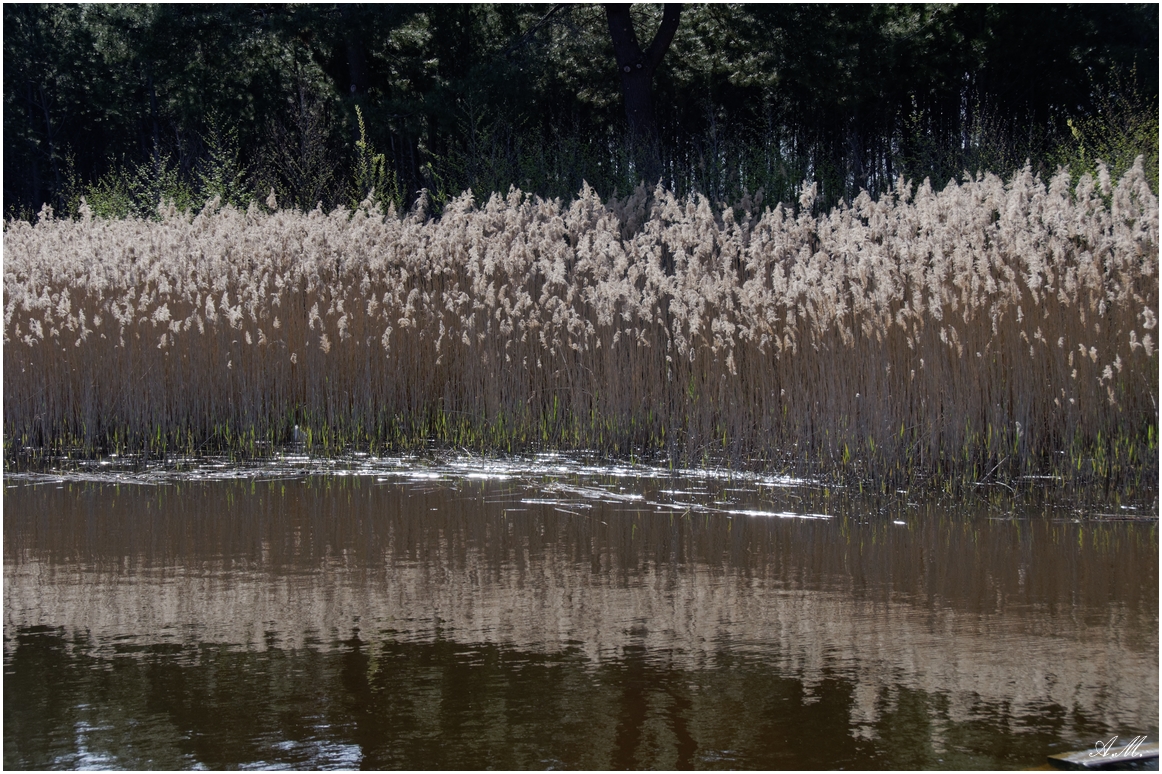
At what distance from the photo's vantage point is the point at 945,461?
519cm

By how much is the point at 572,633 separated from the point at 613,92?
20240mm

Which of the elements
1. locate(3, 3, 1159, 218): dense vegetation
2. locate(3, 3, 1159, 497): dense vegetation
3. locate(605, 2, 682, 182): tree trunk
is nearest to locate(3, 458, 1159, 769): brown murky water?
locate(3, 3, 1159, 497): dense vegetation

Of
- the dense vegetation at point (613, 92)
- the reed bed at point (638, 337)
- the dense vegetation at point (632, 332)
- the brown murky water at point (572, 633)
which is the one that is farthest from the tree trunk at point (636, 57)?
the brown murky water at point (572, 633)

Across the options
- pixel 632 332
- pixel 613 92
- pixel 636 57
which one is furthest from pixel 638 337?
pixel 613 92

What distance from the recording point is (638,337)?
612 cm

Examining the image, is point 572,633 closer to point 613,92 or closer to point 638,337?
point 638,337

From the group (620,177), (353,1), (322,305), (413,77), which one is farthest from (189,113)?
(322,305)

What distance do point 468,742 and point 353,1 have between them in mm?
17711

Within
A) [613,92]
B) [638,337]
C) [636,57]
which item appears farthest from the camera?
[613,92]

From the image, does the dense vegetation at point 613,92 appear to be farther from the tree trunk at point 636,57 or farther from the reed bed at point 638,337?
the reed bed at point 638,337

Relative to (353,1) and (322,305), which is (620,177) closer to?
(353,1)

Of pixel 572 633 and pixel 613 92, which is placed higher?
pixel 613 92

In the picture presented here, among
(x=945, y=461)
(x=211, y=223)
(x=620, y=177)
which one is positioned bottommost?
(x=945, y=461)

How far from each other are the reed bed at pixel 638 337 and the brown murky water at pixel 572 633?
0.74m
